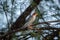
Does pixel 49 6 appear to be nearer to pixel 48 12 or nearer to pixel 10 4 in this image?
pixel 48 12

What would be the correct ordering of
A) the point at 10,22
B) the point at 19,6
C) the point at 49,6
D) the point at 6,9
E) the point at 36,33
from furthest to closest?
the point at 19,6
the point at 49,6
the point at 10,22
the point at 6,9
the point at 36,33

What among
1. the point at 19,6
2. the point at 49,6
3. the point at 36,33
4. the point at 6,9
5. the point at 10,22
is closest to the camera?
the point at 36,33

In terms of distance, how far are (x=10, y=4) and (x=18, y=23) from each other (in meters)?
0.20

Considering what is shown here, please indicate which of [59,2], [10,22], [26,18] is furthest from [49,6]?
[10,22]

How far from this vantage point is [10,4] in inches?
63.7

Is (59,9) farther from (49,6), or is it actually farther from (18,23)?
(18,23)

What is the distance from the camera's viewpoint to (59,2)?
5.44 ft

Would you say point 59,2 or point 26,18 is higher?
point 59,2

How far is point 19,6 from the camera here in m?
1.80

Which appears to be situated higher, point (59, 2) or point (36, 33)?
point (59, 2)

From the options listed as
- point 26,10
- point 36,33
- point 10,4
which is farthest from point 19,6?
point 36,33

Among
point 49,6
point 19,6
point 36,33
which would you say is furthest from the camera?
point 19,6

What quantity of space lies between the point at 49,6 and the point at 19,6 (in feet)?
0.99

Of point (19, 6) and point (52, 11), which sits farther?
point (19, 6)
